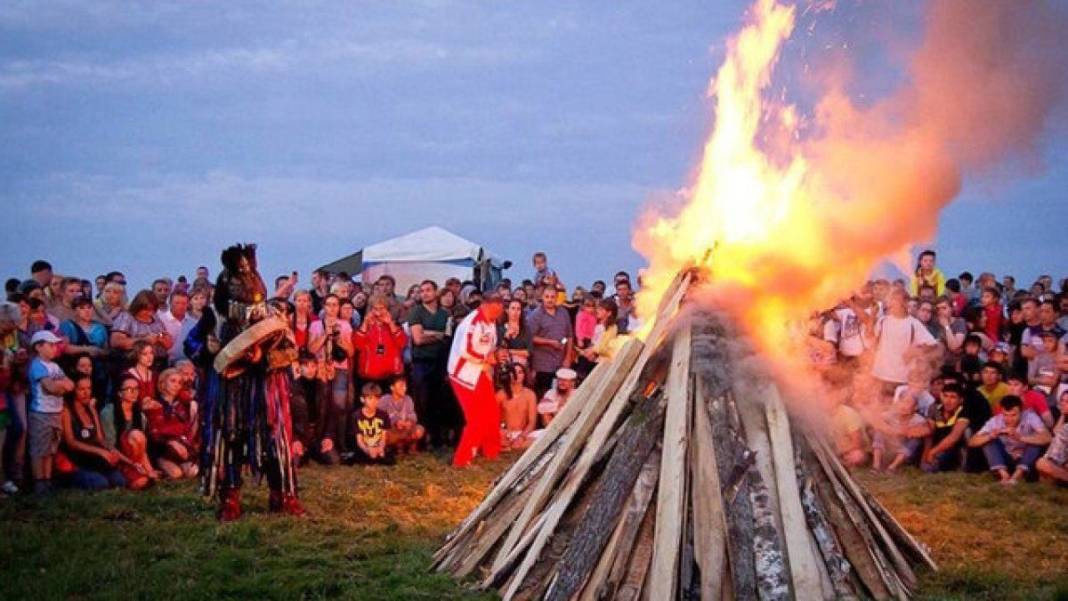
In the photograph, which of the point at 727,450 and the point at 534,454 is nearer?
the point at 727,450

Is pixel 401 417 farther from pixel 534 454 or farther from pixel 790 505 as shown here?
pixel 790 505

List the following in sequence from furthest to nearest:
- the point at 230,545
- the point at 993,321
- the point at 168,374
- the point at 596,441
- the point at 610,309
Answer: the point at 993,321 < the point at 610,309 < the point at 168,374 < the point at 230,545 < the point at 596,441

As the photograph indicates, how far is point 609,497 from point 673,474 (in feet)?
1.27

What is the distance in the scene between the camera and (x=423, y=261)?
20156 millimetres

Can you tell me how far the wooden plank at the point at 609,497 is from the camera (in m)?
6.10

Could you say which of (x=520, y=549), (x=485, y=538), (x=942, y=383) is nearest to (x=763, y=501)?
(x=520, y=549)

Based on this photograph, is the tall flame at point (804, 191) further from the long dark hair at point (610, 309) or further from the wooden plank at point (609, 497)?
the long dark hair at point (610, 309)

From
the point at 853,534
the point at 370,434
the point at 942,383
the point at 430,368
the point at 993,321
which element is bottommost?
the point at 853,534

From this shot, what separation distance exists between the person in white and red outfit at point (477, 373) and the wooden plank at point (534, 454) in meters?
5.18

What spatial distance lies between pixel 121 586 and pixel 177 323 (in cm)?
604

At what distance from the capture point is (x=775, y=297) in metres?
7.11

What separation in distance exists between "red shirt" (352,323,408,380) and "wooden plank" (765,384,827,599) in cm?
717

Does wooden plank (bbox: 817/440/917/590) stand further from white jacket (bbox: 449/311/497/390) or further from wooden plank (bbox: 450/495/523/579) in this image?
white jacket (bbox: 449/311/497/390)

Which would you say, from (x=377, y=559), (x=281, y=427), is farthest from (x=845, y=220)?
(x=281, y=427)
